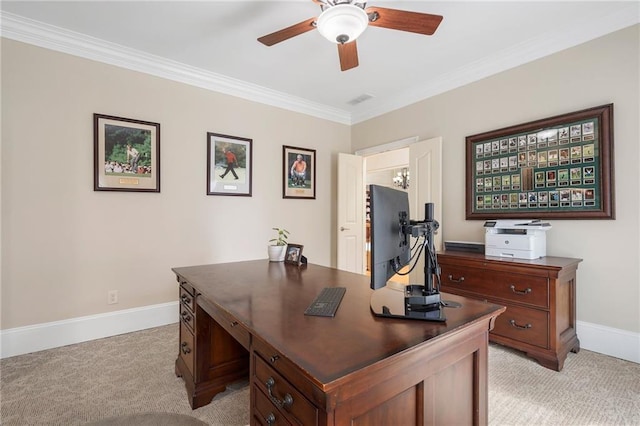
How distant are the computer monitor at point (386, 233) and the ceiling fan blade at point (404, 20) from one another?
4.15ft

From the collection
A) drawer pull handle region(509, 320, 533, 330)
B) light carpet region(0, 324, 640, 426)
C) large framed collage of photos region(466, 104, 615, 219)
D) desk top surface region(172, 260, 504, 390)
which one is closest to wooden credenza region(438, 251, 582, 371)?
drawer pull handle region(509, 320, 533, 330)

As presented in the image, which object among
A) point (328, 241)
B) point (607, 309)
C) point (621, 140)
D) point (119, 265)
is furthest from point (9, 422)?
point (621, 140)

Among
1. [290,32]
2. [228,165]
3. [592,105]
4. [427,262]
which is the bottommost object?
[427,262]

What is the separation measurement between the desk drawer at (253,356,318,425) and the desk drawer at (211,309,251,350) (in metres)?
0.09

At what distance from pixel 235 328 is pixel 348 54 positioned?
6.65 feet

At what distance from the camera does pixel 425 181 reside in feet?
11.9

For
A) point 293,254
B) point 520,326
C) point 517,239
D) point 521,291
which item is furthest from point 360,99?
point 520,326

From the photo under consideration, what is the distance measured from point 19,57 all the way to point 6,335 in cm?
234

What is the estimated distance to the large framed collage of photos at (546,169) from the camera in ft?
7.97

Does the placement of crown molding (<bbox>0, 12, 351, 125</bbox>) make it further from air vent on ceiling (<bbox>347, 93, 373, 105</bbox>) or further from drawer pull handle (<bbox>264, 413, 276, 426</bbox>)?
drawer pull handle (<bbox>264, 413, 276, 426</bbox>)

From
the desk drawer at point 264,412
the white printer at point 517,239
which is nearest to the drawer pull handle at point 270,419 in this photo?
the desk drawer at point 264,412

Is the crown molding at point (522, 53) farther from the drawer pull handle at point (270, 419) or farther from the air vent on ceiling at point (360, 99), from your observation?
the drawer pull handle at point (270, 419)

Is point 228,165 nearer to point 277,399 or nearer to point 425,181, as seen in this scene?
point 425,181

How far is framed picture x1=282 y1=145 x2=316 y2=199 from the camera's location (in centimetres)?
412
